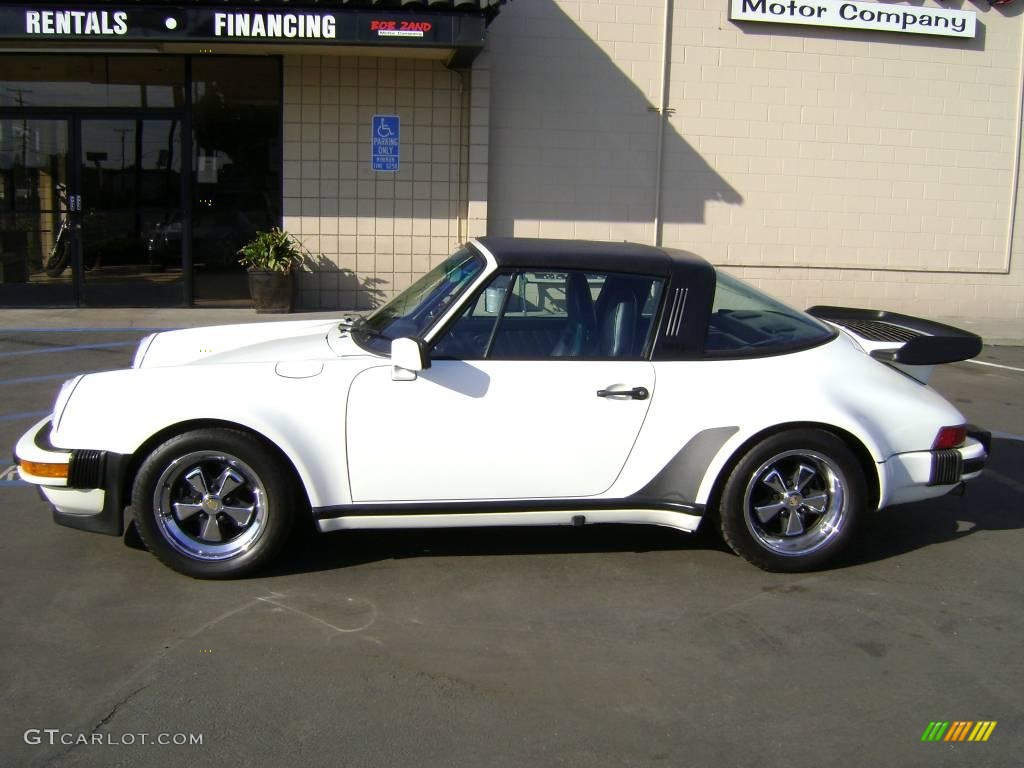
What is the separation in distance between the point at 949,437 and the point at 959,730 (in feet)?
5.89

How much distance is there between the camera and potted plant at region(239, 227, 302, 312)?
1295 centimetres

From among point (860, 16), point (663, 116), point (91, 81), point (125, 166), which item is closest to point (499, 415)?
Result: point (663, 116)

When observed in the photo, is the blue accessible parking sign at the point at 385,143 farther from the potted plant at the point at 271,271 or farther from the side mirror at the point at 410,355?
the side mirror at the point at 410,355

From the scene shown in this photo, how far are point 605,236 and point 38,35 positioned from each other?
7250mm

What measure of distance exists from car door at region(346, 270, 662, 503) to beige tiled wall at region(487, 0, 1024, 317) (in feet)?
30.0

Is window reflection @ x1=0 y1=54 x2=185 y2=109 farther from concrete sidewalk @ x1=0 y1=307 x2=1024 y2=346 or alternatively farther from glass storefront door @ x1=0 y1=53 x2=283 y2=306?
concrete sidewalk @ x1=0 y1=307 x2=1024 y2=346

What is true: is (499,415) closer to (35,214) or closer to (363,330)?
(363,330)

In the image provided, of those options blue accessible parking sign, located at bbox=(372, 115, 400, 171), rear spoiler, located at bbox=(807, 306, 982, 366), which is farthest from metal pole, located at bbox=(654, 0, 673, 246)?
rear spoiler, located at bbox=(807, 306, 982, 366)

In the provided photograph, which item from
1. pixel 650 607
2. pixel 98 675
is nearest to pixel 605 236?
pixel 650 607

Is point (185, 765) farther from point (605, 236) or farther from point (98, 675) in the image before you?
point (605, 236)

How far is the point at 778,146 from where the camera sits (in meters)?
14.3

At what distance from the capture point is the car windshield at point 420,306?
488 cm

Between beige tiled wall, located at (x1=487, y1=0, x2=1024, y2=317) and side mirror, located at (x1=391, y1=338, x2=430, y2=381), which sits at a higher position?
beige tiled wall, located at (x1=487, y1=0, x2=1024, y2=317)

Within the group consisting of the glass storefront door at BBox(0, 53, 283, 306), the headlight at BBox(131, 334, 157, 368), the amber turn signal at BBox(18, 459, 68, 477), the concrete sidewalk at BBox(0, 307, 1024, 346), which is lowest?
the concrete sidewalk at BBox(0, 307, 1024, 346)
